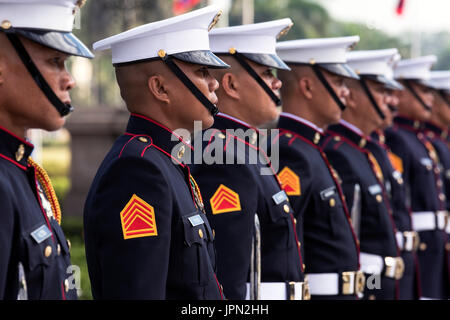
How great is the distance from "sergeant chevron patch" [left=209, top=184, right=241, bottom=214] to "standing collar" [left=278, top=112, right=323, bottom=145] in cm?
114

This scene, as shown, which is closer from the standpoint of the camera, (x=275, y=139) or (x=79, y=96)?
(x=275, y=139)

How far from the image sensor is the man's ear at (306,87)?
450cm

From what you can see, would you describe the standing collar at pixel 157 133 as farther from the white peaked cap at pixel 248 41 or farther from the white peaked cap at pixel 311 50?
the white peaked cap at pixel 311 50

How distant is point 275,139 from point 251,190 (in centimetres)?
98

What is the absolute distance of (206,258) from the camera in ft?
9.42

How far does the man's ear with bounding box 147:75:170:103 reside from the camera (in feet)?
9.82

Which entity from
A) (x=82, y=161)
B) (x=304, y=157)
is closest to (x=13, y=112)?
(x=304, y=157)

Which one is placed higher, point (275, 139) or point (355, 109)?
point (355, 109)

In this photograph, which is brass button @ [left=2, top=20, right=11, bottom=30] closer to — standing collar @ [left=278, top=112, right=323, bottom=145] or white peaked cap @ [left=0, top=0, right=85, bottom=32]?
white peaked cap @ [left=0, top=0, right=85, bottom=32]

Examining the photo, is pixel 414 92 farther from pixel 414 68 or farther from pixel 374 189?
pixel 374 189

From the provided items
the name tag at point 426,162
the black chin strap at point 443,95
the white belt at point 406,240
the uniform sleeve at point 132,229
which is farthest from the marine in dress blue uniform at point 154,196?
the black chin strap at point 443,95

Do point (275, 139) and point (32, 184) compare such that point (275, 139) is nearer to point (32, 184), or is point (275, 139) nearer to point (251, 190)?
point (251, 190)

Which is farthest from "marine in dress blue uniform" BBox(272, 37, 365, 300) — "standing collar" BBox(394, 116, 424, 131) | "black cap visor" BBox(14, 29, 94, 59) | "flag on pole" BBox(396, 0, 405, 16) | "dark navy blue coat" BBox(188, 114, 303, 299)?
"flag on pole" BBox(396, 0, 405, 16)

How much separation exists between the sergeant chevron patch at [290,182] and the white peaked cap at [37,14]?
1839mm
